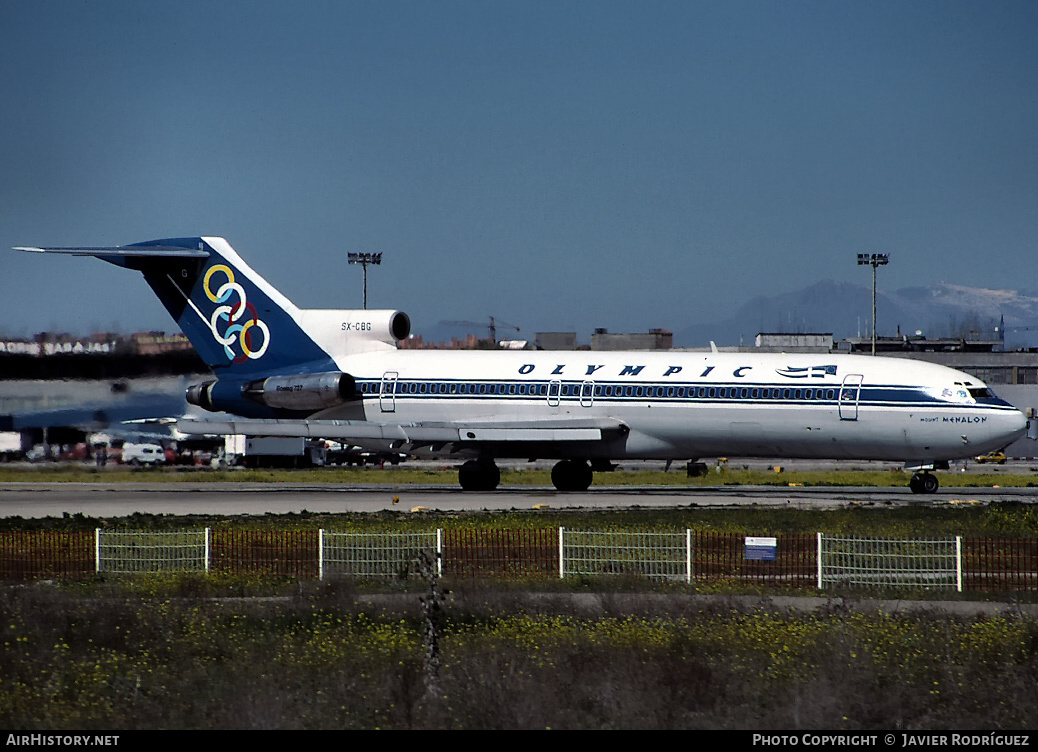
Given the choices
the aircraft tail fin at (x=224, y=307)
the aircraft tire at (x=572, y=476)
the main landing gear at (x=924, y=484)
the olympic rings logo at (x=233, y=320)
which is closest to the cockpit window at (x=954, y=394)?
the main landing gear at (x=924, y=484)

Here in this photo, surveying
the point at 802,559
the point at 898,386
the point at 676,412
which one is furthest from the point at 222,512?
the point at 898,386

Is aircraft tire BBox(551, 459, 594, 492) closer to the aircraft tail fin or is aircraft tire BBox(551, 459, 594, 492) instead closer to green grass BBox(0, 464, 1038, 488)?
green grass BBox(0, 464, 1038, 488)

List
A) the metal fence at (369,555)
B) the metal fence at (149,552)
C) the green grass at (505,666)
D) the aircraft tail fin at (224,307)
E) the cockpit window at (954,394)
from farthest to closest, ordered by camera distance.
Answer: the aircraft tail fin at (224,307) → the cockpit window at (954,394) → the metal fence at (149,552) → the metal fence at (369,555) → the green grass at (505,666)

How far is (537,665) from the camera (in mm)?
14609

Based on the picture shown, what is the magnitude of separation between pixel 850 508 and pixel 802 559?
40.6 ft

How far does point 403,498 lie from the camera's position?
41.0m

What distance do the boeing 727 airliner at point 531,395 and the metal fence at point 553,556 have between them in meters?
15.9

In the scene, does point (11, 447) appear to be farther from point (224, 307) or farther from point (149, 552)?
point (149, 552)

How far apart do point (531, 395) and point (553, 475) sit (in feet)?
10.5

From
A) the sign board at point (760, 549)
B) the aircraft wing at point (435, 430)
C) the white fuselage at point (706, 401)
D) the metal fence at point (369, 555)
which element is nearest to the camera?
the sign board at point (760, 549)

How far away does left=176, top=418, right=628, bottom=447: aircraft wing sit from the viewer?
4262 centimetres

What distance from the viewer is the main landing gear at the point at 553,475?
45.2 meters

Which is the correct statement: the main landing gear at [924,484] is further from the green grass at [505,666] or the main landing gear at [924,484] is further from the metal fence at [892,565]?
the green grass at [505,666]

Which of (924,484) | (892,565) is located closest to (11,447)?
(924,484)
